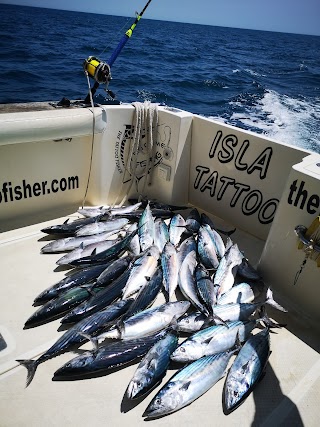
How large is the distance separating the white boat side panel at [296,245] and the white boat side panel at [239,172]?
0.56 metres

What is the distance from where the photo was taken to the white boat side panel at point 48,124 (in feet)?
9.73

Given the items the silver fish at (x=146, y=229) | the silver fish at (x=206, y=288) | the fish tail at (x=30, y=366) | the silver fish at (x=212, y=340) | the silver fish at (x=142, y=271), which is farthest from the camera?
the silver fish at (x=146, y=229)

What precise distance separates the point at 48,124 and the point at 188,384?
252cm

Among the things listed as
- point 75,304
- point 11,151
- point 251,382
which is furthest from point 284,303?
point 11,151

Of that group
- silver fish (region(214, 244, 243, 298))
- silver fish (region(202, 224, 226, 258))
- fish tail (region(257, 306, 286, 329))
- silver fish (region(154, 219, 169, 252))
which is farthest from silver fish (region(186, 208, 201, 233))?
fish tail (region(257, 306, 286, 329))

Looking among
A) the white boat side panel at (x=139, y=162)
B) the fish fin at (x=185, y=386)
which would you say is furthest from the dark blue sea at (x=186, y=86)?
the fish fin at (x=185, y=386)

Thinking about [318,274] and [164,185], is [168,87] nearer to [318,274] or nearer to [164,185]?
[164,185]

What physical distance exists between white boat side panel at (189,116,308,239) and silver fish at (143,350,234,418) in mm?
1826

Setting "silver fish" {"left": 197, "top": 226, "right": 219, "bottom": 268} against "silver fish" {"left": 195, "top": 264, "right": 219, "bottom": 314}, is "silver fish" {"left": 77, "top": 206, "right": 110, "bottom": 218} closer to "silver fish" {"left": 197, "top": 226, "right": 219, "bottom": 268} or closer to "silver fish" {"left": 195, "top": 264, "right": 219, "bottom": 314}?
"silver fish" {"left": 197, "top": 226, "right": 219, "bottom": 268}

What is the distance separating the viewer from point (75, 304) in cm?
258

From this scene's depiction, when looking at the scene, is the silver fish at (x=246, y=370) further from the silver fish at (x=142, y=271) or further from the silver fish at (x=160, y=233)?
the silver fish at (x=160, y=233)

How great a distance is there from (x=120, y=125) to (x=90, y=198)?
95cm

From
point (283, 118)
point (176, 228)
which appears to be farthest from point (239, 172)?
point (283, 118)

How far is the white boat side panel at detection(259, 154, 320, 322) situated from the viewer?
2568 millimetres
